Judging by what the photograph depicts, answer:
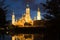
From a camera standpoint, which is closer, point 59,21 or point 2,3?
point 59,21

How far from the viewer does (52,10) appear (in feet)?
71.9

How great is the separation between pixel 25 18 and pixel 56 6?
131 feet

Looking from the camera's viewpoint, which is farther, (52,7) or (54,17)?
(52,7)

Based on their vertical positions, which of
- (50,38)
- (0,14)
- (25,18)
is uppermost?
(25,18)

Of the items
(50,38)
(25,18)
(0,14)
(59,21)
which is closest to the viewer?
(59,21)

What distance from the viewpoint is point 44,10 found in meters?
24.4

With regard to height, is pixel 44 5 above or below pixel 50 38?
above

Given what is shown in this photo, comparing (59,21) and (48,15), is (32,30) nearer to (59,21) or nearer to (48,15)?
(48,15)

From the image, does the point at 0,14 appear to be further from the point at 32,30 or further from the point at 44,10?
the point at 32,30

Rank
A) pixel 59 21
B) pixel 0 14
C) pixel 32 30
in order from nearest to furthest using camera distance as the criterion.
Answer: pixel 59 21
pixel 0 14
pixel 32 30

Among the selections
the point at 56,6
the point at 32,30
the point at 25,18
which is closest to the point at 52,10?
the point at 56,6

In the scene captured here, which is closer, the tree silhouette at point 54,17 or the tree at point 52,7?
the tree silhouette at point 54,17

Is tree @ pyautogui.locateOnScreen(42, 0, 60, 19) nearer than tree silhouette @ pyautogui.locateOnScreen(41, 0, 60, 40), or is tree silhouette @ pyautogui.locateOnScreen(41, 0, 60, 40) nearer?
tree silhouette @ pyautogui.locateOnScreen(41, 0, 60, 40)

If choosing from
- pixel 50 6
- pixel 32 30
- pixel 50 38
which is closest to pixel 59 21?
pixel 50 38
